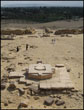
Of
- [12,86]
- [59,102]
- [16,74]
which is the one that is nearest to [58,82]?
[59,102]

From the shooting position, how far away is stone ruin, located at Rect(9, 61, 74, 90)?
8.61 metres

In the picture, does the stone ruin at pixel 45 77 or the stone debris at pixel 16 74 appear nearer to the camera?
the stone ruin at pixel 45 77

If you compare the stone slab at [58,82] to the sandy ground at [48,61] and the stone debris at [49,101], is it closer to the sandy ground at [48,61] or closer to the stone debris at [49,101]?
the sandy ground at [48,61]

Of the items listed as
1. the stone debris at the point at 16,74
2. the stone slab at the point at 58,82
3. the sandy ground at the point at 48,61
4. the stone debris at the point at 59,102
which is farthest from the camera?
the stone debris at the point at 16,74

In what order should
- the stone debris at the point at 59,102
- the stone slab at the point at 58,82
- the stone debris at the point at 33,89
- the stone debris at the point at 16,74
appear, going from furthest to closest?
1. the stone debris at the point at 16,74
2. the stone slab at the point at 58,82
3. the stone debris at the point at 33,89
4. the stone debris at the point at 59,102

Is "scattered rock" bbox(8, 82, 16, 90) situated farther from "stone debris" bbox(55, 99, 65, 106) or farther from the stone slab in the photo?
"stone debris" bbox(55, 99, 65, 106)

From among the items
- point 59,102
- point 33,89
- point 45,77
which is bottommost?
point 59,102

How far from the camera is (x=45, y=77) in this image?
9367 millimetres

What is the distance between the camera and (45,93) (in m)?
8.32

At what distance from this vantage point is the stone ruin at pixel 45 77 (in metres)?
8.61

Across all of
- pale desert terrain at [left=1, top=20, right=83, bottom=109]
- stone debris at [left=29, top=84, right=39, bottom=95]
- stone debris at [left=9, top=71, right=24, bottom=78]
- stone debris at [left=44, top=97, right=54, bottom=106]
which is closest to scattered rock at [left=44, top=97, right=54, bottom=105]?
stone debris at [left=44, top=97, right=54, bottom=106]

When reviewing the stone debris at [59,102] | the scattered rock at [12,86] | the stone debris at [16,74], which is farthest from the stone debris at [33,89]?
the stone debris at [16,74]

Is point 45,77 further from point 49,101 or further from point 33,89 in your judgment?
point 49,101

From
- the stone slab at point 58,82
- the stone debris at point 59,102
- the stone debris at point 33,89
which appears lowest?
the stone debris at point 59,102
